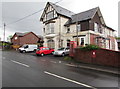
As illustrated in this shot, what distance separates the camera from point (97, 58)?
969 cm

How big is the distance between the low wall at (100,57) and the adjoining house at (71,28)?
→ 6.83m

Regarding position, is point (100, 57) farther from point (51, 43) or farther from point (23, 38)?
point (23, 38)

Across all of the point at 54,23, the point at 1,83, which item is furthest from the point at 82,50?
the point at 54,23

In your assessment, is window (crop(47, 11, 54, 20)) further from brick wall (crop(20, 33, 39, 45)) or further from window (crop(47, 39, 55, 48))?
brick wall (crop(20, 33, 39, 45))

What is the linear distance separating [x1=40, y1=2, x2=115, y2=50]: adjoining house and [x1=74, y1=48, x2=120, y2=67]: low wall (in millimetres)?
6826

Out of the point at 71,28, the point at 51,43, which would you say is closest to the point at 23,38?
the point at 51,43

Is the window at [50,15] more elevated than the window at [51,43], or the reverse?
the window at [50,15]

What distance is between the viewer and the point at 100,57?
9.43 m

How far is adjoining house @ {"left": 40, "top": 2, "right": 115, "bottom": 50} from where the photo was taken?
58.9ft

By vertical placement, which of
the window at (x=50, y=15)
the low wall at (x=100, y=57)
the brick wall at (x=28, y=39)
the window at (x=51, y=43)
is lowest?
the low wall at (x=100, y=57)

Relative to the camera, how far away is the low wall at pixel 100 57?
832cm

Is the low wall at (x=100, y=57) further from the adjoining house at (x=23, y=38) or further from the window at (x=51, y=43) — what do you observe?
the adjoining house at (x=23, y=38)

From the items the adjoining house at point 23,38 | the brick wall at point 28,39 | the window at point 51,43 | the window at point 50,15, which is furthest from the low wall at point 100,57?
the brick wall at point 28,39

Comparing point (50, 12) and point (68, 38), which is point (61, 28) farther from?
point (50, 12)
